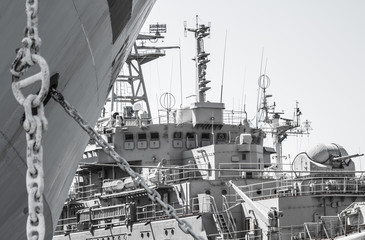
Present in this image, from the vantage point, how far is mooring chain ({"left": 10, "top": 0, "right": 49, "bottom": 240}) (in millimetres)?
4215

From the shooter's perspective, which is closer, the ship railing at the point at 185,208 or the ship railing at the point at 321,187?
the ship railing at the point at 321,187

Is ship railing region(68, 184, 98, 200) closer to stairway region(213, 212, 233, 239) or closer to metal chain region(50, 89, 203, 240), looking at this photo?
stairway region(213, 212, 233, 239)

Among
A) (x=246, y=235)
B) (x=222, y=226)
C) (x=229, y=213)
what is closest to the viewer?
(x=246, y=235)

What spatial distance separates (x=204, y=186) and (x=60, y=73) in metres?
20.5

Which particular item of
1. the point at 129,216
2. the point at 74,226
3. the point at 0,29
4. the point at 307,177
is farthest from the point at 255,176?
the point at 0,29

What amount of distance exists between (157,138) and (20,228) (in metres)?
22.7

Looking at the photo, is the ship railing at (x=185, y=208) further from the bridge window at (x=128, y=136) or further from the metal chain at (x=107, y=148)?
the metal chain at (x=107, y=148)

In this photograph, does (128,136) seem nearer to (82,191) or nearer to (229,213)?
(82,191)

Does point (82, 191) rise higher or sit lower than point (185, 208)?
higher

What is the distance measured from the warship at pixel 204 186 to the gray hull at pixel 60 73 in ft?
48.5

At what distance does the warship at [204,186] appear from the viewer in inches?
969

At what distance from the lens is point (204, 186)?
2692 centimetres

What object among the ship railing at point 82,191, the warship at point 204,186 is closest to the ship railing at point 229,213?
the warship at point 204,186

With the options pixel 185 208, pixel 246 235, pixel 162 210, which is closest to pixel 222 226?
pixel 246 235
